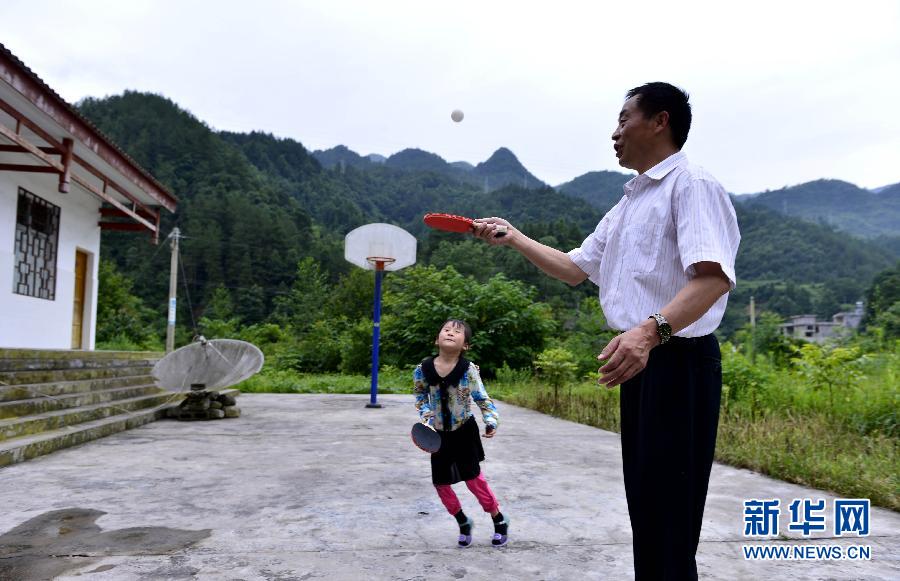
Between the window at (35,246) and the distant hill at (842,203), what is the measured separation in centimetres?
14458

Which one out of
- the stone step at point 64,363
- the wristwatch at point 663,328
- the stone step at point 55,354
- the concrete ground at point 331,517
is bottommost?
the concrete ground at point 331,517

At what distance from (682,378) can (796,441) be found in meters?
4.10

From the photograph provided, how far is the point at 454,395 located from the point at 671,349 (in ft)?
5.46

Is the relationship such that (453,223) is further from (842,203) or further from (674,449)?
(842,203)

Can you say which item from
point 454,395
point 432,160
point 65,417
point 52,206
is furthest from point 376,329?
point 432,160

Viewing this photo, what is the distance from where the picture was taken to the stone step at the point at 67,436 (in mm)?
4719

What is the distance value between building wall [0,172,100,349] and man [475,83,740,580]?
9536 mm

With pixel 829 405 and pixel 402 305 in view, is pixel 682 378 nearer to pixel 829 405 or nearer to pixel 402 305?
pixel 829 405

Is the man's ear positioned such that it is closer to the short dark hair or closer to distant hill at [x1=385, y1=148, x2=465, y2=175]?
the short dark hair

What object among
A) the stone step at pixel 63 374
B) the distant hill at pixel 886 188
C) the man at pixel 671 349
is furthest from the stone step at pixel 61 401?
Answer: the distant hill at pixel 886 188

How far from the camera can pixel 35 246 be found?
961cm

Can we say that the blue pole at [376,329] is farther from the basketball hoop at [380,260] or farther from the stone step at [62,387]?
the stone step at [62,387]

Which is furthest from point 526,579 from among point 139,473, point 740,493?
point 139,473

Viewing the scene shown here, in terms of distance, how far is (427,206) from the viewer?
51156 millimetres
